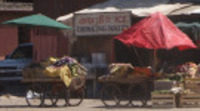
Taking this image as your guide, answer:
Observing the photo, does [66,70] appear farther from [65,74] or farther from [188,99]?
[188,99]

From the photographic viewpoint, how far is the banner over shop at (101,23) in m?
Answer: 22.2

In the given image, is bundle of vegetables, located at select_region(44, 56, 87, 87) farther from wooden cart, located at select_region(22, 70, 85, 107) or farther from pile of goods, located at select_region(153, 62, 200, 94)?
pile of goods, located at select_region(153, 62, 200, 94)

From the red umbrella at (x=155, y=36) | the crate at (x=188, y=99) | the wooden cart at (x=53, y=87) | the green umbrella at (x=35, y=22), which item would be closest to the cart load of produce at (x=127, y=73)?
the red umbrella at (x=155, y=36)

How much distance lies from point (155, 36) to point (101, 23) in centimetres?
522

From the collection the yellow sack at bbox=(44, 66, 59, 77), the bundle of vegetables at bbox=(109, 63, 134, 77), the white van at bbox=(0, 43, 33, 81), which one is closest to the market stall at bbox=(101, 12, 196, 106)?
the bundle of vegetables at bbox=(109, 63, 134, 77)

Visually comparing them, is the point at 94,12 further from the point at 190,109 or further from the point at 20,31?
the point at 20,31

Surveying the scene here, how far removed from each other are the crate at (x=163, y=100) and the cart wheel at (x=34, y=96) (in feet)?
11.6

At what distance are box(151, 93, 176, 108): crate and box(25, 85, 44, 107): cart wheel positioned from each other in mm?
3535

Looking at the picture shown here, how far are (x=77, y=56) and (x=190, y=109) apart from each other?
8.00 meters

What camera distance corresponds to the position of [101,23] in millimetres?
22625

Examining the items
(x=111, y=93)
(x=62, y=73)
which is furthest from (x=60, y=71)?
(x=111, y=93)

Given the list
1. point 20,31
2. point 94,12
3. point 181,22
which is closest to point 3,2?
point 20,31

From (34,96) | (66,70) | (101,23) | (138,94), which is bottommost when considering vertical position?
(34,96)

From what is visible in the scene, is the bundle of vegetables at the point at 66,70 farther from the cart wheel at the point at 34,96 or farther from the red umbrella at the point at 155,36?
the red umbrella at the point at 155,36
